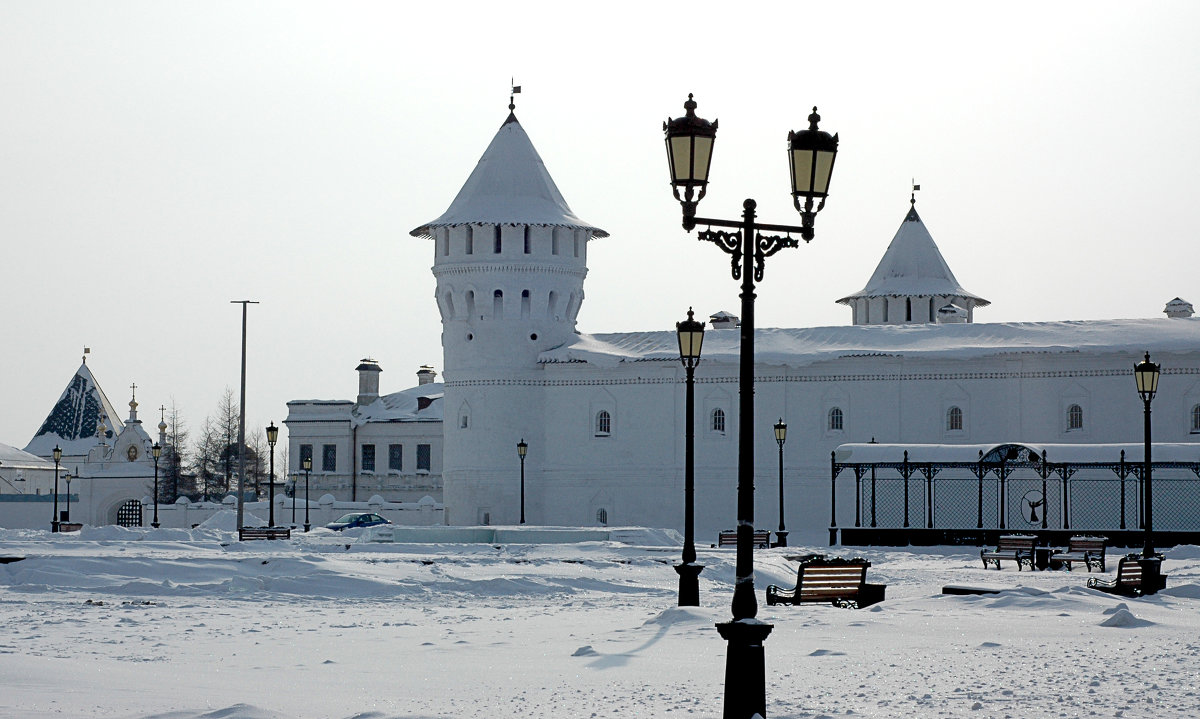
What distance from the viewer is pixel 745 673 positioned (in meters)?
8.33

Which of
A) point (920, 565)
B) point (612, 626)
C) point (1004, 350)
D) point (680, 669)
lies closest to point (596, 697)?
point (680, 669)

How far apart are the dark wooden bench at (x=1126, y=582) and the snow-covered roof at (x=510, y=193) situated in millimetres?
30453

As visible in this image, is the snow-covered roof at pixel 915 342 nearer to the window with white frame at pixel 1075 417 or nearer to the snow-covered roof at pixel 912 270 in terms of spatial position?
the window with white frame at pixel 1075 417

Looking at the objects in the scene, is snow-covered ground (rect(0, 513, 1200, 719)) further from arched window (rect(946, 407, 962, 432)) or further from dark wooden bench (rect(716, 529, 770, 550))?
arched window (rect(946, 407, 962, 432))

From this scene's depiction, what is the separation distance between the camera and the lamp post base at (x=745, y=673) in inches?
326

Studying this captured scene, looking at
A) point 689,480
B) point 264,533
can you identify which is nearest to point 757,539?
point 264,533

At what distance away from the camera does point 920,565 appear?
25297 mm

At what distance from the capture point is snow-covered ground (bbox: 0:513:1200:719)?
29.7 feet

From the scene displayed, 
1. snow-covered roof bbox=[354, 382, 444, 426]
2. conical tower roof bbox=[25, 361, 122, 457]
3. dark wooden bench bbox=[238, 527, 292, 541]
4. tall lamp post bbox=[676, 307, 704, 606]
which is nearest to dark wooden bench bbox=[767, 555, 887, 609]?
tall lamp post bbox=[676, 307, 704, 606]

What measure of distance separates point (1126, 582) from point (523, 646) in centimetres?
881

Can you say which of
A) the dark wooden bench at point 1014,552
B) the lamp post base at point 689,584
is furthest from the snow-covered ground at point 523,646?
the dark wooden bench at point 1014,552

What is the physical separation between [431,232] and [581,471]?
354 inches

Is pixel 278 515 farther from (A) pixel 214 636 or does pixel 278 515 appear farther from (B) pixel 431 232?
(A) pixel 214 636

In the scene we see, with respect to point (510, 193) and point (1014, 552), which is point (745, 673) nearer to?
point (1014, 552)
